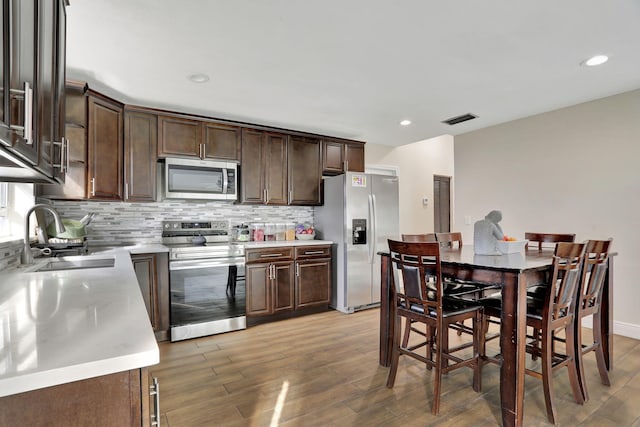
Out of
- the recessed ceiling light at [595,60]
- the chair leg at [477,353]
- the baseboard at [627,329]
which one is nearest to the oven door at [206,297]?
the chair leg at [477,353]

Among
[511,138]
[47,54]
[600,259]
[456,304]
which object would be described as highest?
[511,138]

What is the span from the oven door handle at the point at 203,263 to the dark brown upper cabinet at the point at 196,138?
113cm

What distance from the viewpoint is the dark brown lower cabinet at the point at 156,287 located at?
3137 millimetres

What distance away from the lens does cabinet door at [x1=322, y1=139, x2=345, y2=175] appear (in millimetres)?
4586

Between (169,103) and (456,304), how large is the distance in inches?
122

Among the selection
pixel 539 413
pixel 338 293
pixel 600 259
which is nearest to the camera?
pixel 539 413

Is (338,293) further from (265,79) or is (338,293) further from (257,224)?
(265,79)

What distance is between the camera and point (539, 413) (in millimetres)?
2014

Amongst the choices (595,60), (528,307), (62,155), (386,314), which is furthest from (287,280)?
(595,60)

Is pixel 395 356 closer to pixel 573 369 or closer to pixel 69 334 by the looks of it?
pixel 573 369

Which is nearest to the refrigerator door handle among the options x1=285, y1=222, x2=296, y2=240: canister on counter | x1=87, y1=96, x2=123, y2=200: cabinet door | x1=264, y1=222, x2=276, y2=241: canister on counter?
x1=285, y1=222, x2=296, y2=240: canister on counter

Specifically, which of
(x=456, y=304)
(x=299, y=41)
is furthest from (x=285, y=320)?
(x=299, y=41)

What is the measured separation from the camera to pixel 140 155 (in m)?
3.41

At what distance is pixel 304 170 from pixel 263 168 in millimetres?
574
